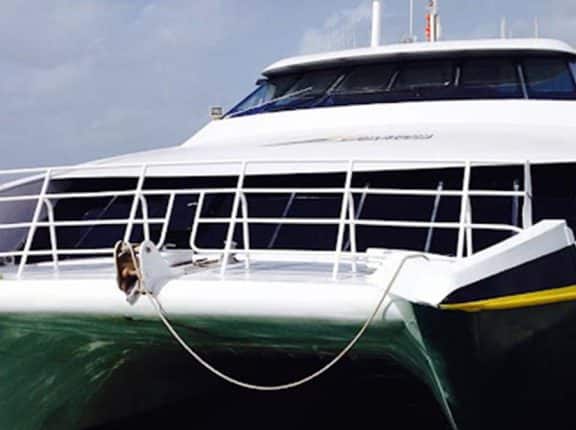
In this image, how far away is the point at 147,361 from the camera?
6508 mm

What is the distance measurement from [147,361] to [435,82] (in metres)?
3.55

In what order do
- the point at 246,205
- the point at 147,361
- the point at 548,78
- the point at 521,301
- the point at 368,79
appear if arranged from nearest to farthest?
the point at 521,301 < the point at 246,205 < the point at 147,361 < the point at 548,78 < the point at 368,79

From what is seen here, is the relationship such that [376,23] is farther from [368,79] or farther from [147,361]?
[147,361]

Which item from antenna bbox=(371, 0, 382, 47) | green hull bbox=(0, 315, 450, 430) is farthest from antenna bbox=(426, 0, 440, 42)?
green hull bbox=(0, 315, 450, 430)

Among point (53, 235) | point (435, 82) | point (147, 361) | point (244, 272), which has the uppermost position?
point (435, 82)

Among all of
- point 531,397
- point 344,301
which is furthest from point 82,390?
point 531,397

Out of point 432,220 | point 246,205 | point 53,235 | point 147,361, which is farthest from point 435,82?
point 53,235

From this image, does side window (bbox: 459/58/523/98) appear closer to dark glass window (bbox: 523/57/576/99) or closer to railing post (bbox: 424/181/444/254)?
dark glass window (bbox: 523/57/576/99)

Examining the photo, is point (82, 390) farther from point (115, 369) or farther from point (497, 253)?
point (497, 253)

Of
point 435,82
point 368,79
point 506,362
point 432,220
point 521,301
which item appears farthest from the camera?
point 368,79

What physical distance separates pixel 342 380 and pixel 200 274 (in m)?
2.96

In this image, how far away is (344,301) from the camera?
4.48m

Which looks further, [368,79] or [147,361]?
[368,79]

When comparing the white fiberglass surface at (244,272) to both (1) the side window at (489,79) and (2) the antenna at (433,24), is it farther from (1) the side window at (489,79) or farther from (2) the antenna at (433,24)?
(2) the antenna at (433,24)
